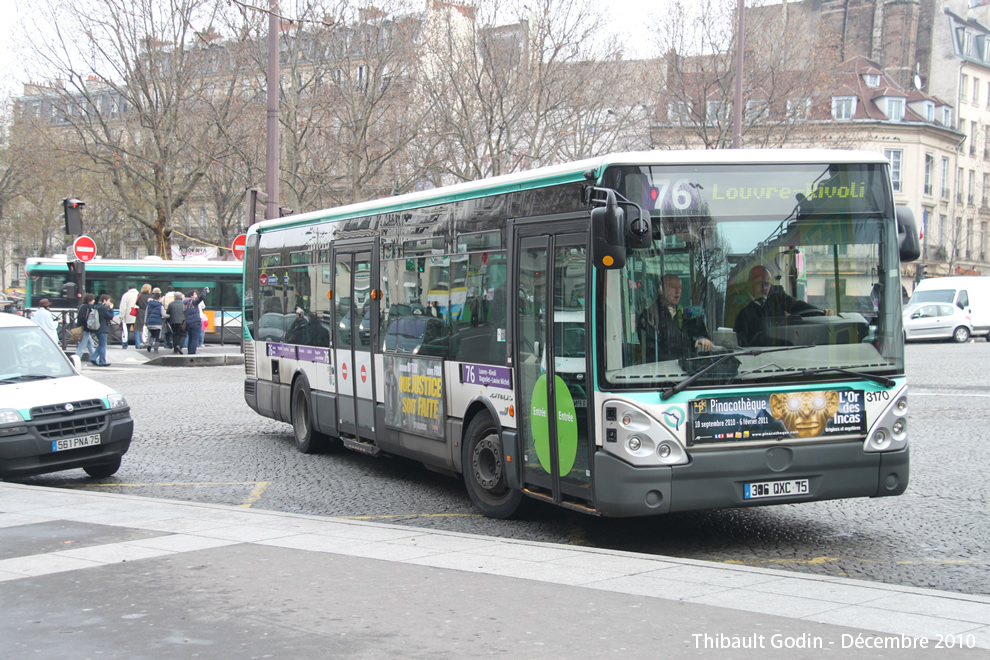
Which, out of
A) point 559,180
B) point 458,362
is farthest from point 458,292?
point 559,180

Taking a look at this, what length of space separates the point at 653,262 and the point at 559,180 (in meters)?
1.11

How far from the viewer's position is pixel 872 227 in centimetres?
775

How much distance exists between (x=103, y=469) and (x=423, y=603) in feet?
22.8

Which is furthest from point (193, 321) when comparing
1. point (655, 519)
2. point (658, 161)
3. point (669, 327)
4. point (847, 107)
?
point (847, 107)

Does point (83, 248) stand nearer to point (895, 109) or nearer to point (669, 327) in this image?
point (669, 327)

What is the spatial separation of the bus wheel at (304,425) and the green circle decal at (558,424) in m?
5.32

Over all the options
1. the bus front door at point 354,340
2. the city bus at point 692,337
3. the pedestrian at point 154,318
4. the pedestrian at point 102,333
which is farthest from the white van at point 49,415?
the pedestrian at point 154,318

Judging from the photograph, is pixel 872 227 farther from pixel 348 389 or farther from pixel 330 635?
pixel 348 389

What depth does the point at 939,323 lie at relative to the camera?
39.9 metres

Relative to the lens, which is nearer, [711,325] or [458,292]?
[711,325]

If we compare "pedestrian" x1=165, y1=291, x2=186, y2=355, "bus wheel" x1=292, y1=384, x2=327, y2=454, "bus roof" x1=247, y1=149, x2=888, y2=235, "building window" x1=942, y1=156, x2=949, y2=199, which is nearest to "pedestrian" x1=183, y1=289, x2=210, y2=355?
"pedestrian" x1=165, y1=291, x2=186, y2=355

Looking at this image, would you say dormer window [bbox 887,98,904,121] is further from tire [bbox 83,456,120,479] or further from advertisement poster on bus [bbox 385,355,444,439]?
tire [bbox 83,456,120,479]

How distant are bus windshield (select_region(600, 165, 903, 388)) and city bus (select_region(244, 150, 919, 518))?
0.04 feet

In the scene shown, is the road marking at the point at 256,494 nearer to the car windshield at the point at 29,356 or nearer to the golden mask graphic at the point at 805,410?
the car windshield at the point at 29,356
